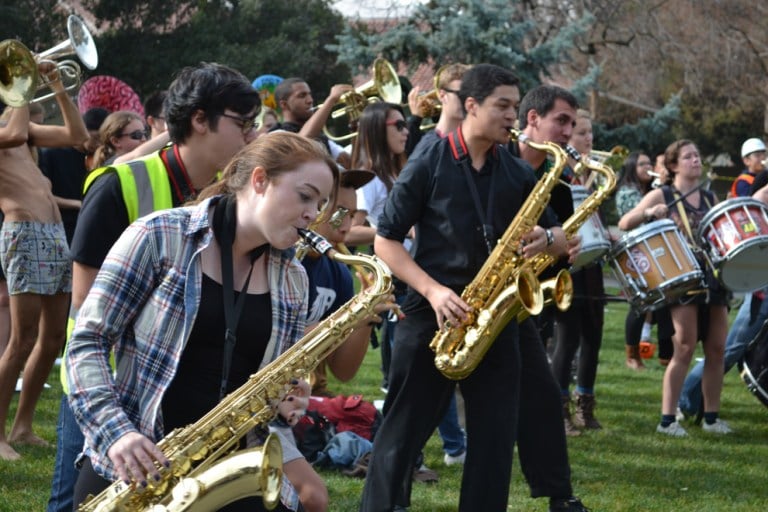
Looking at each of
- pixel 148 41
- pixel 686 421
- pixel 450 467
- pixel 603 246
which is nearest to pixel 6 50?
pixel 450 467

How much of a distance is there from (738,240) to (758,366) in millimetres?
918

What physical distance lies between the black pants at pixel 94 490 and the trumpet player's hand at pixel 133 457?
228mm

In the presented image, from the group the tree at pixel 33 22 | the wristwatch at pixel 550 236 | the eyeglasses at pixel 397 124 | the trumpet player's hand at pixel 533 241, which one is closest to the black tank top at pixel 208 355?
the trumpet player's hand at pixel 533 241

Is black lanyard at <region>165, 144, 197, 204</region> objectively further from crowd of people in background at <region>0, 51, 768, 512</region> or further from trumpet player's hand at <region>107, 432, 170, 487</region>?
trumpet player's hand at <region>107, 432, 170, 487</region>

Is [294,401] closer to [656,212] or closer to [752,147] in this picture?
[656,212]

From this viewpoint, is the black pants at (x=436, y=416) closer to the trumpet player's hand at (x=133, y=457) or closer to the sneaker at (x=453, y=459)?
the sneaker at (x=453, y=459)

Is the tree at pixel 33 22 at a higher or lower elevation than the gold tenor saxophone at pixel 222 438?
higher

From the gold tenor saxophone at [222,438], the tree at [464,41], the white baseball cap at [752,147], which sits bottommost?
the gold tenor saxophone at [222,438]

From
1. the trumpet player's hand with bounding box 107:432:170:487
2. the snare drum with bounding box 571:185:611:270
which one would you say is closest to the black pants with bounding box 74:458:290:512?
the trumpet player's hand with bounding box 107:432:170:487

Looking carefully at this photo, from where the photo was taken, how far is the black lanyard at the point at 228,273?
314 centimetres

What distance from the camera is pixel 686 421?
8.66m

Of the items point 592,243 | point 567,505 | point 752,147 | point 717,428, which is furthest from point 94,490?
point 752,147

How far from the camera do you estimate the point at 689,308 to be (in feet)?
26.0

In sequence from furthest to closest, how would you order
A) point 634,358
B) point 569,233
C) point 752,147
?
1. point 752,147
2. point 634,358
3. point 569,233
